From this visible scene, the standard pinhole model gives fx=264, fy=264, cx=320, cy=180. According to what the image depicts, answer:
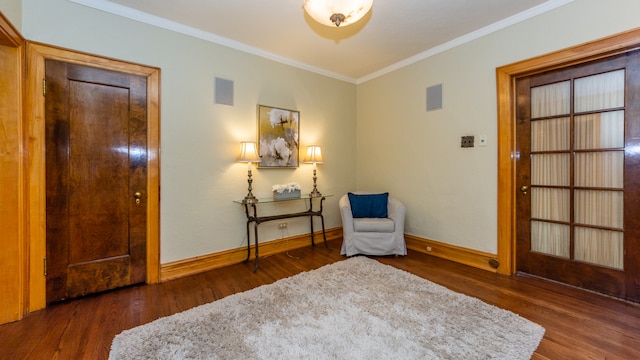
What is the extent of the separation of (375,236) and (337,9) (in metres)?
2.52

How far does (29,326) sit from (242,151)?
2.18m

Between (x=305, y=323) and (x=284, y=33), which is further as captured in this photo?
(x=284, y=33)

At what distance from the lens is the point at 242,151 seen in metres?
3.06

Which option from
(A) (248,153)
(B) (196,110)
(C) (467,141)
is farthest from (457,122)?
(B) (196,110)

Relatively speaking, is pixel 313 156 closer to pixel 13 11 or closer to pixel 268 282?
pixel 268 282

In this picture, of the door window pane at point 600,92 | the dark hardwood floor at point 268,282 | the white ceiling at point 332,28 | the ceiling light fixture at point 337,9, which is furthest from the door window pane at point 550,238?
the ceiling light fixture at point 337,9

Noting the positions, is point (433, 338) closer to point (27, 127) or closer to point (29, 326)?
point (29, 326)

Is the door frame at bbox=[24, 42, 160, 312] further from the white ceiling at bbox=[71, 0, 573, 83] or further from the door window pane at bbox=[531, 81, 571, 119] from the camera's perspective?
the door window pane at bbox=[531, 81, 571, 119]

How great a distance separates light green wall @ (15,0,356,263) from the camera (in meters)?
2.32

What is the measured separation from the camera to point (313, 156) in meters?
3.70

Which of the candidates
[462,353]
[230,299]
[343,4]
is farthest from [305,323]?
[343,4]

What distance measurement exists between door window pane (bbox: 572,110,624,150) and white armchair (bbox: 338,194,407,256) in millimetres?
1838

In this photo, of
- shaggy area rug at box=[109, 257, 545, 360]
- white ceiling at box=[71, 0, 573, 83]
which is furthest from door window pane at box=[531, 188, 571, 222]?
white ceiling at box=[71, 0, 573, 83]

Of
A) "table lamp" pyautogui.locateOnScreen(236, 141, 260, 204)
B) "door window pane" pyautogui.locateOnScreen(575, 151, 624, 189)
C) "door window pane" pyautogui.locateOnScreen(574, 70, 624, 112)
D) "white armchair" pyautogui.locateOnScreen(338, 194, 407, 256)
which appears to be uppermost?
"door window pane" pyautogui.locateOnScreen(574, 70, 624, 112)
